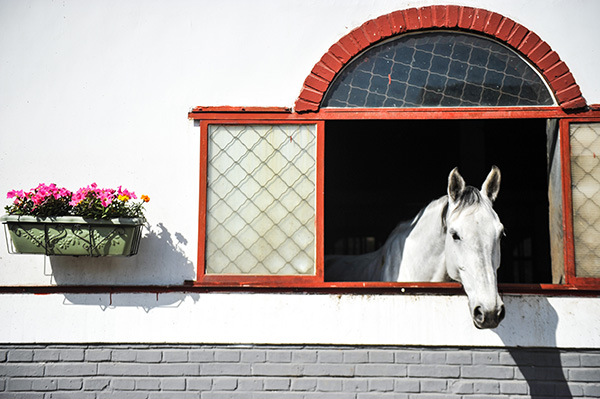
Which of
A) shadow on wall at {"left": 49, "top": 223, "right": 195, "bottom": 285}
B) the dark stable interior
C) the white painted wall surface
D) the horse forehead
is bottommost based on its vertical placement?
the white painted wall surface

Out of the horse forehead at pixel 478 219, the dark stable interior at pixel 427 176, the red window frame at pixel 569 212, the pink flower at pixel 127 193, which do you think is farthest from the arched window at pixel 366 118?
the dark stable interior at pixel 427 176

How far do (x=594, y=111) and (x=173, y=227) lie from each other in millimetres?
2901

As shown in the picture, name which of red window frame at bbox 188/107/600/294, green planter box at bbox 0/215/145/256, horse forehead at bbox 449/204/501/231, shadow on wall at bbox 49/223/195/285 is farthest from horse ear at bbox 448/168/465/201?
green planter box at bbox 0/215/145/256

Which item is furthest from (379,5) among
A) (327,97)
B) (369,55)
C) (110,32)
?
(110,32)

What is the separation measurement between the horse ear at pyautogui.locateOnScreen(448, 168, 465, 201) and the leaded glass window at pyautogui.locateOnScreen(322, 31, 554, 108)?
26.0 inches

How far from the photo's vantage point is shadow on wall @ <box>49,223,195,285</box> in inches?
149

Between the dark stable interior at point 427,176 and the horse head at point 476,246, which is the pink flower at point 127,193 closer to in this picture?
the horse head at point 476,246

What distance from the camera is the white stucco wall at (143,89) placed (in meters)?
3.79

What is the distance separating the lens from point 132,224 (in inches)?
138

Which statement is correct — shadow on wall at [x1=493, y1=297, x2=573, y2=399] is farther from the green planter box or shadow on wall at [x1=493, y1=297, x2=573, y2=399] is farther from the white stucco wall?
the green planter box

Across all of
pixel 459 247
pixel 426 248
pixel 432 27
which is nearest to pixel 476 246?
pixel 459 247

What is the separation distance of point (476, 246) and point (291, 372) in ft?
4.69

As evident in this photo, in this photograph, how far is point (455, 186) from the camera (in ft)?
11.3

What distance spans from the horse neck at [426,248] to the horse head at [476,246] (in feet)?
0.53
